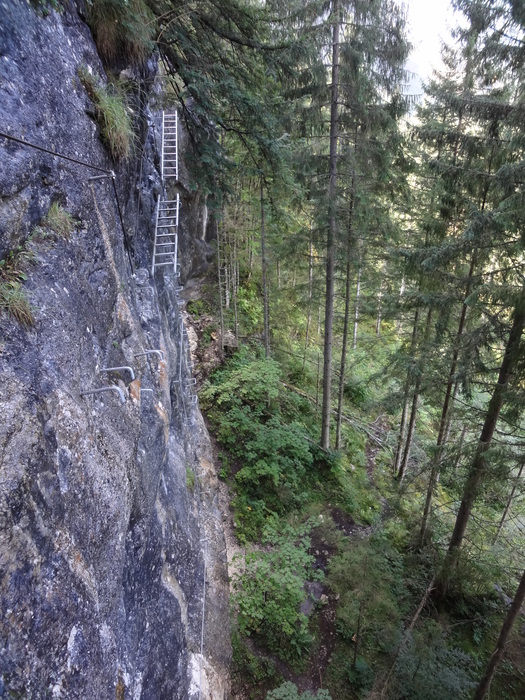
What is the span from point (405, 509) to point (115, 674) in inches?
410

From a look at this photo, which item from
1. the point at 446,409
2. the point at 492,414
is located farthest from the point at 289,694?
the point at 446,409

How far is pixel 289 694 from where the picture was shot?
5.41 metres

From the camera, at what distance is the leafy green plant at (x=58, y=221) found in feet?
9.33

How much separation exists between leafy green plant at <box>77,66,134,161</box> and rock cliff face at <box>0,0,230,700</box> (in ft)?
0.43

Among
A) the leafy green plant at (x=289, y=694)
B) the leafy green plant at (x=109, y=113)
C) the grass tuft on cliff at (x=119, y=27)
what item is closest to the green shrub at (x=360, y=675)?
the leafy green plant at (x=289, y=694)

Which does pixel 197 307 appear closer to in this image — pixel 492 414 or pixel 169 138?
pixel 169 138

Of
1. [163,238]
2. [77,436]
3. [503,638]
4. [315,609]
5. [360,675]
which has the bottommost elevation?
[360,675]

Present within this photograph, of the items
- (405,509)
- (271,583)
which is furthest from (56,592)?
(405,509)

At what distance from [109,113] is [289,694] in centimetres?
844

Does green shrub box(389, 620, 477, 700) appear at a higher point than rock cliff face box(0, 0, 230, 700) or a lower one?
lower

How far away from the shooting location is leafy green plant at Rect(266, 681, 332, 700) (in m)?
5.38

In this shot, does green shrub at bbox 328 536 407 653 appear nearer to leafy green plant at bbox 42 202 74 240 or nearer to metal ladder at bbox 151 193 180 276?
metal ladder at bbox 151 193 180 276

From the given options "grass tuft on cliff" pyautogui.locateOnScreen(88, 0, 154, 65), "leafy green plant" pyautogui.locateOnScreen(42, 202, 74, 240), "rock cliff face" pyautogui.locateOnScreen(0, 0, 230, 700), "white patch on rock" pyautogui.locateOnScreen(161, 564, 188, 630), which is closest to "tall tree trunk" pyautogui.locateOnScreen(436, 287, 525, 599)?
"white patch on rock" pyautogui.locateOnScreen(161, 564, 188, 630)

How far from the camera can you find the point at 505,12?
488cm
